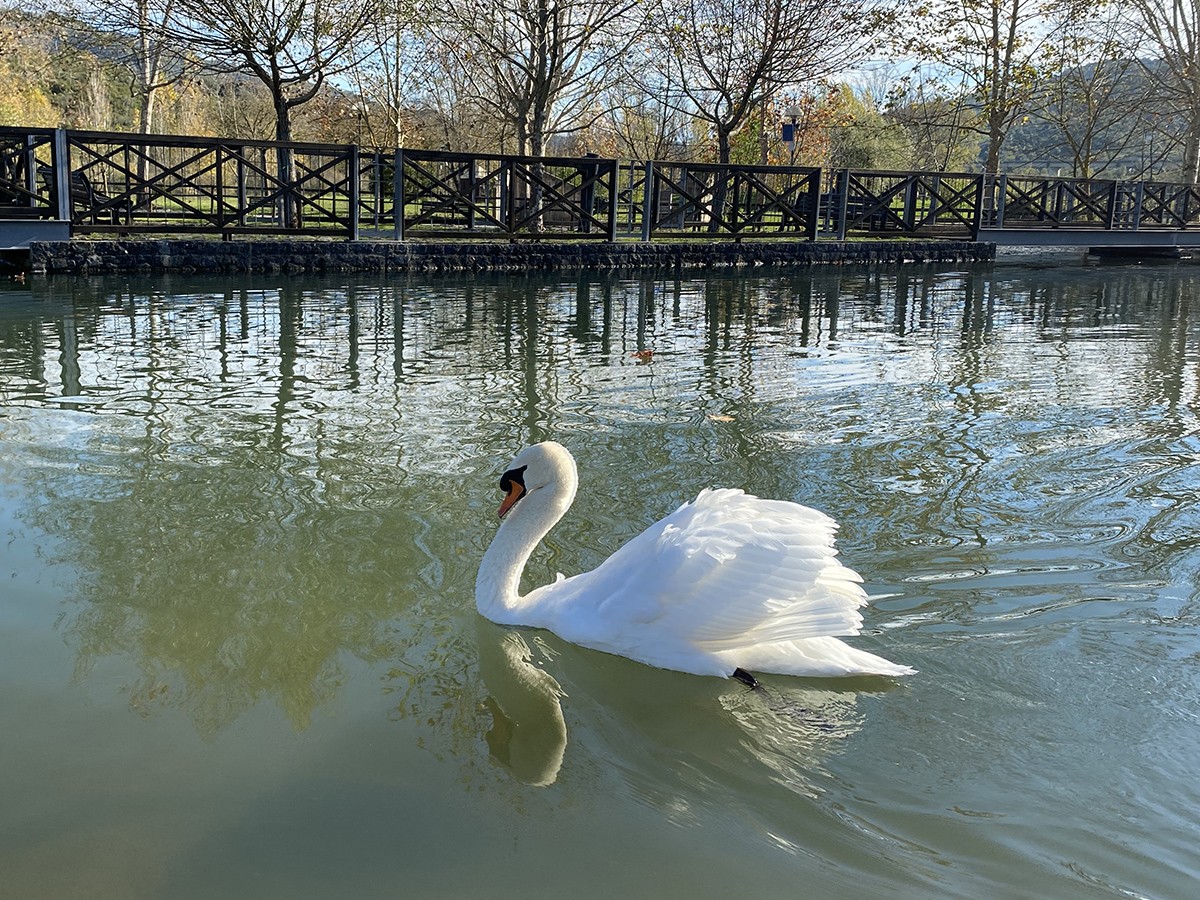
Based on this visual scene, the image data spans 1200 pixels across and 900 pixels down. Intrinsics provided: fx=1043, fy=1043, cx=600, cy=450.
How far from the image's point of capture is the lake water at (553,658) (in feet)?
8.39

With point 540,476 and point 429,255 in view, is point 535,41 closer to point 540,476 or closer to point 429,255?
point 429,255

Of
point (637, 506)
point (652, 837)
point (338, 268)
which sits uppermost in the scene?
point (338, 268)

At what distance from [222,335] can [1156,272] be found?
19419 millimetres

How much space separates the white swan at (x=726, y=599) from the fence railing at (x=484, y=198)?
14.7 metres

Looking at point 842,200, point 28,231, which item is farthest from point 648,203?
point 28,231

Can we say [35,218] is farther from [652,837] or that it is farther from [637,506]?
[652,837]

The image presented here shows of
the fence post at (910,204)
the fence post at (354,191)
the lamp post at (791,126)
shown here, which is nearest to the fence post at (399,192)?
the fence post at (354,191)

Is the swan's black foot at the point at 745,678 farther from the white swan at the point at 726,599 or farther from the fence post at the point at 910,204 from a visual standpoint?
the fence post at the point at 910,204

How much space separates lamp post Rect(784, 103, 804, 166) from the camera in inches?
979

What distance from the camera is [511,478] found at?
13.0 feet

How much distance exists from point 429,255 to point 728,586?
15.2 meters

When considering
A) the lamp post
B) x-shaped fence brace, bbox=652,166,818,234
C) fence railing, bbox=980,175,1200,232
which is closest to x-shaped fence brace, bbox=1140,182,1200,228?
fence railing, bbox=980,175,1200,232

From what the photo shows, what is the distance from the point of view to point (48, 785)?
9.11 ft

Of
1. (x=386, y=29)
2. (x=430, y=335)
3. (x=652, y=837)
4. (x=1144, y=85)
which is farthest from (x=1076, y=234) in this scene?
(x=652, y=837)
